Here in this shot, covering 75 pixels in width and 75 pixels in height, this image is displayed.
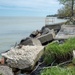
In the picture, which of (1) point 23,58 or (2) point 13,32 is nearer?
(1) point 23,58

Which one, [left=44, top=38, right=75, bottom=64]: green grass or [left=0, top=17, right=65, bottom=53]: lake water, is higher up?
[left=44, top=38, right=75, bottom=64]: green grass

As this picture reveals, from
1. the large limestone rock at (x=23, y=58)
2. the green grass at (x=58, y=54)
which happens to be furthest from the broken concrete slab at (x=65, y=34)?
A: the green grass at (x=58, y=54)

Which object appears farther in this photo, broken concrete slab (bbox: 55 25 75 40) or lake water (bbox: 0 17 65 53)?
lake water (bbox: 0 17 65 53)

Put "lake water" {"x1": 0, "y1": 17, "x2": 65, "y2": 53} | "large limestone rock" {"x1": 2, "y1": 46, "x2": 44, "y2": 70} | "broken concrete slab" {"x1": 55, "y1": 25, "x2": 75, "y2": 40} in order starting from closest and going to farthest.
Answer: "large limestone rock" {"x1": 2, "y1": 46, "x2": 44, "y2": 70} < "broken concrete slab" {"x1": 55, "y1": 25, "x2": 75, "y2": 40} < "lake water" {"x1": 0, "y1": 17, "x2": 65, "y2": 53}

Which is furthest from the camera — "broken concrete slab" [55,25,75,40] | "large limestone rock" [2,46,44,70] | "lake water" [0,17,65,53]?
"lake water" [0,17,65,53]

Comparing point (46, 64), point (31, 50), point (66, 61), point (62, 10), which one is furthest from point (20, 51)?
point (62, 10)

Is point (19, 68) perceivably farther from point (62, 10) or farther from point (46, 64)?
point (62, 10)

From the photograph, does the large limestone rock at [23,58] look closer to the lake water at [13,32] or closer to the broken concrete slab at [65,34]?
the broken concrete slab at [65,34]

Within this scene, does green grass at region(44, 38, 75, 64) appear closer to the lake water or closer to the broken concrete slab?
the broken concrete slab

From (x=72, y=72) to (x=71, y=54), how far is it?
1.65m

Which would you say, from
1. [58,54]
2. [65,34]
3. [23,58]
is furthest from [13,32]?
[58,54]

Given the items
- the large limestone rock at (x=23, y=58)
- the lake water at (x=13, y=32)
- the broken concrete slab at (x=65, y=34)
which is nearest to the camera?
the large limestone rock at (x=23, y=58)

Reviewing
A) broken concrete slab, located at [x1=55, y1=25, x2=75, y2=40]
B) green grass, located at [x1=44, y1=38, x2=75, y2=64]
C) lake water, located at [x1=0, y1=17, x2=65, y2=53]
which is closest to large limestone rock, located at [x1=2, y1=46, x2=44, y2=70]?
green grass, located at [x1=44, y1=38, x2=75, y2=64]

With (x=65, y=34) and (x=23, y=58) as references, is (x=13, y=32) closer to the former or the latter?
(x=65, y=34)
